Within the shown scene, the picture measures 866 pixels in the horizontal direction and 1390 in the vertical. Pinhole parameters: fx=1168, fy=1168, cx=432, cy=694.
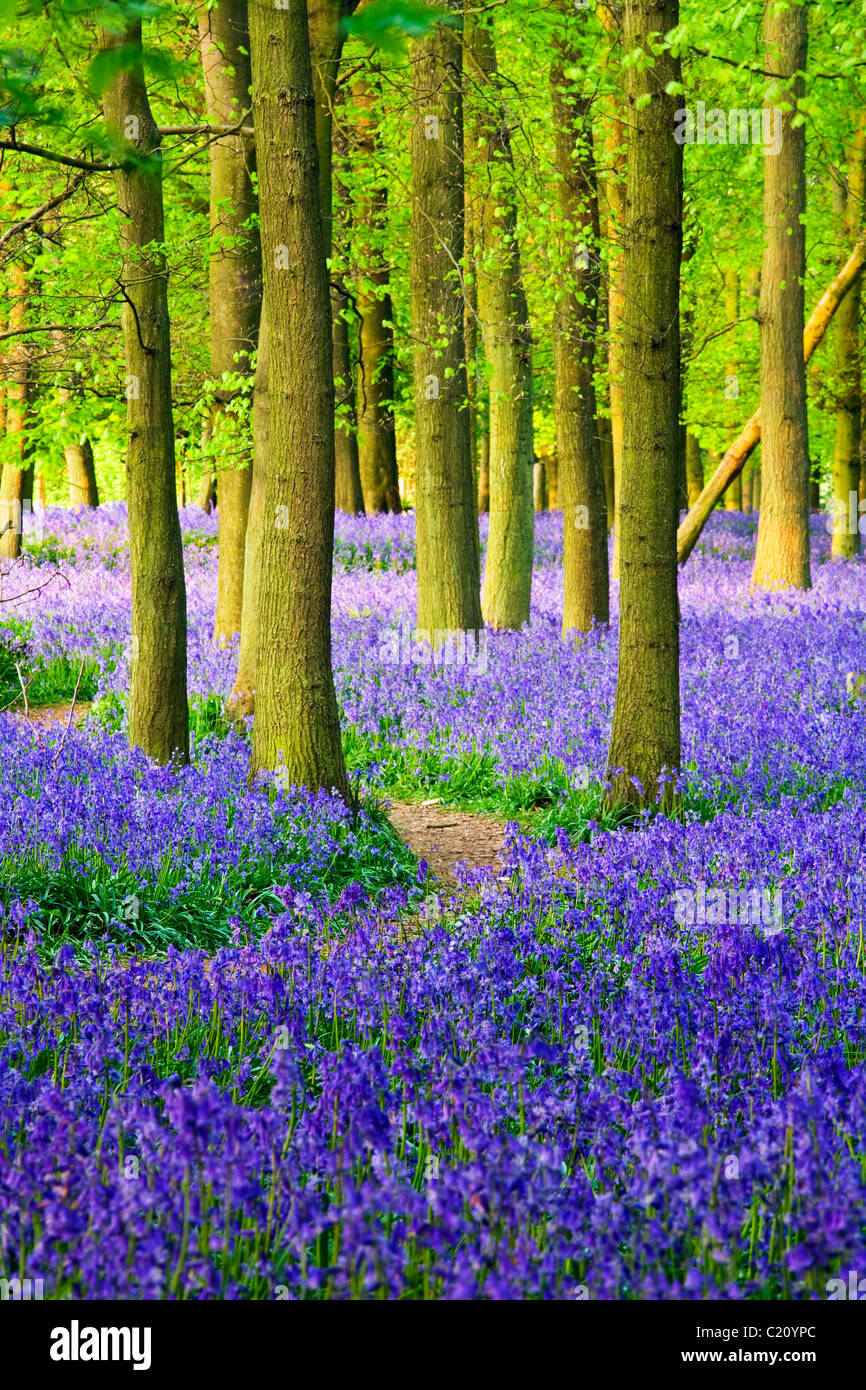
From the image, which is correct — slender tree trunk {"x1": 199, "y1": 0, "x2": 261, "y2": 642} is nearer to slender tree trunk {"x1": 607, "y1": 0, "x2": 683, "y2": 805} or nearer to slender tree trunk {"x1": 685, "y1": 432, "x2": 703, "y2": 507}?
slender tree trunk {"x1": 607, "y1": 0, "x2": 683, "y2": 805}

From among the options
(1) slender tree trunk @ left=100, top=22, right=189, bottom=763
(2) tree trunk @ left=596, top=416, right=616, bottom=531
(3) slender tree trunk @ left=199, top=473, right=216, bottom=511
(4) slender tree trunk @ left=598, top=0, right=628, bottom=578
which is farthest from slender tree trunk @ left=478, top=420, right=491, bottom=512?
(1) slender tree trunk @ left=100, top=22, right=189, bottom=763

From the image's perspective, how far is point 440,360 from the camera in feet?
38.1

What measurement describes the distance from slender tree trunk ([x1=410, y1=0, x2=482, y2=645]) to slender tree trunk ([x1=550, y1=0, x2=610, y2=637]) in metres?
1.33

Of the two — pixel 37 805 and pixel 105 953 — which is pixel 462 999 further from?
pixel 37 805

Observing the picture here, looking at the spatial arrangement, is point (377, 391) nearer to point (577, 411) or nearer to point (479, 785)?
point (577, 411)

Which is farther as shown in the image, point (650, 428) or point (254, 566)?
point (254, 566)

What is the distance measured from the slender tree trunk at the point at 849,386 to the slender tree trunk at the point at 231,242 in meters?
13.6

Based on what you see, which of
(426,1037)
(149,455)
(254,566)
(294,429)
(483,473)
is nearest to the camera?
(426,1037)

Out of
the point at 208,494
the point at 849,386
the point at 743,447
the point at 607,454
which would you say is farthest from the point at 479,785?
the point at 208,494

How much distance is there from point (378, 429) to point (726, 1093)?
2140 cm

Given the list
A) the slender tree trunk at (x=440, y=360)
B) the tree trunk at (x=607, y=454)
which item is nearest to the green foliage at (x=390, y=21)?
the slender tree trunk at (x=440, y=360)

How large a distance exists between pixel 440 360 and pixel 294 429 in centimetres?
525

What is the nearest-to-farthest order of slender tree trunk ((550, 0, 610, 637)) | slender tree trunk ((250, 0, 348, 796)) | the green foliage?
the green foliage
slender tree trunk ((250, 0, 348, 796))
slender tree trunk ((550, 0, 610, 637))

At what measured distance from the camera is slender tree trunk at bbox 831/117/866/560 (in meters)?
22.0
